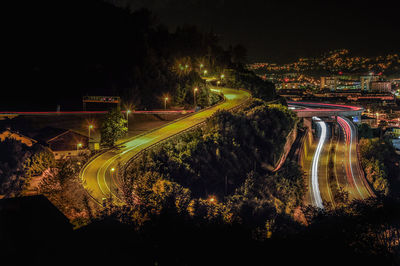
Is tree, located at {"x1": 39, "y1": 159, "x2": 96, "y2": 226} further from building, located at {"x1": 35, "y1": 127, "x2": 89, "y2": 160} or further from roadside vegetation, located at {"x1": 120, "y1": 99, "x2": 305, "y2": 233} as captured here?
building, located at {"x1": 35, "y1": 127, "x2": 89, "y2": 160}

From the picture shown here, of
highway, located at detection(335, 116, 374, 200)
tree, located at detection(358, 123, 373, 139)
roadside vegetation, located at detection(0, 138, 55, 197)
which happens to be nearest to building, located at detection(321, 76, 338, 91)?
tree, located at detection(358, 123, 373, 139)

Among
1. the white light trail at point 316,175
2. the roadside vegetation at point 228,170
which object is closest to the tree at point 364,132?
the white light trail at point 316,175

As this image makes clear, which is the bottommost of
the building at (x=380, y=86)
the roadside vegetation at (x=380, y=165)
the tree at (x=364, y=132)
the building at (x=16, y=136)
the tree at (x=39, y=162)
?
the roadside vegetation at (x=380, y=165)

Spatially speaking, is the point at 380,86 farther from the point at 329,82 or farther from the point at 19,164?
the point at 19,164

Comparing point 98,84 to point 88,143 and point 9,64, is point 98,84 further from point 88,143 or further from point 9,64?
point 88,143

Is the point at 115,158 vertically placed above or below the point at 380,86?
below

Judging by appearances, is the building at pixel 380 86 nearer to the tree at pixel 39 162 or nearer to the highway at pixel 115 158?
the highway at pixel 115 158

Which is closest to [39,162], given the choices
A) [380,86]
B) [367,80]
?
[380,86]
